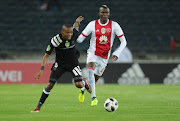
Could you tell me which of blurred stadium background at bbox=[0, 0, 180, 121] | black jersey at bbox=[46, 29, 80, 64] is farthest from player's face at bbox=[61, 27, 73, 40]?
blurred stadium background at bbox=[0, 0, 180, 121]

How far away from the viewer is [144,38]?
2311 cm

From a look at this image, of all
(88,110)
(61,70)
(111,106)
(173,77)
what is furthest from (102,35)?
(173,77)

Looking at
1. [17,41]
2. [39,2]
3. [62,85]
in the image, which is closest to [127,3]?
[39,2]

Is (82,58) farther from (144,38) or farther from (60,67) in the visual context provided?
(60,67)

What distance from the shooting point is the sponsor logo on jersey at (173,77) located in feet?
62.4

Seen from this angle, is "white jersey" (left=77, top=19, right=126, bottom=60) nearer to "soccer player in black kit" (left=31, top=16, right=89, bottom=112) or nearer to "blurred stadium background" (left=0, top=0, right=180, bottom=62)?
"soccer player in black kit" (left=31, top=16, right=89, bottom=112)

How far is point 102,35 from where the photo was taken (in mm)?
11047

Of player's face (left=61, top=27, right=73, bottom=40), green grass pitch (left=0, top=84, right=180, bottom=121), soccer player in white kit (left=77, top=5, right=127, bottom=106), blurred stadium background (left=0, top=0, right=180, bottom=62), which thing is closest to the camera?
green grass pitch (left=0, top=84, right=180, bottom=121)

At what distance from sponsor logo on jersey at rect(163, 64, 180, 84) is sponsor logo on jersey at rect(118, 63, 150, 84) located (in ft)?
2.86

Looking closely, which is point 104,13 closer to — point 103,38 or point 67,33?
point 103,38

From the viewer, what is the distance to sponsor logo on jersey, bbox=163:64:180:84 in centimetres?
1903

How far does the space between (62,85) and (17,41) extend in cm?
499

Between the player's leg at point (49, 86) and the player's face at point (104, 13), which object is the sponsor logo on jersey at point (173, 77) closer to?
the player's face at point (104, 13)

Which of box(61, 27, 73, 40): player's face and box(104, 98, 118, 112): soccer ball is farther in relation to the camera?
box(104, 98, 118, 112): soccer ball
